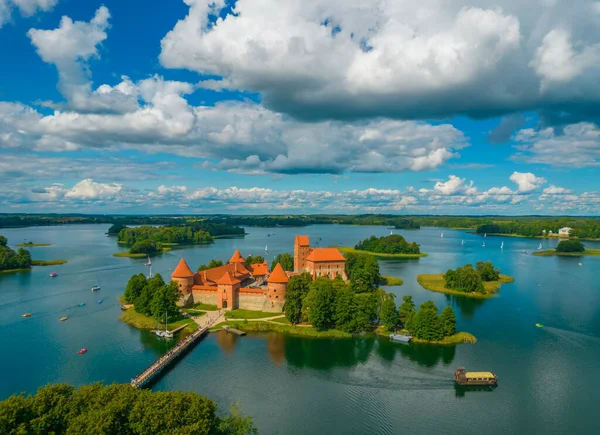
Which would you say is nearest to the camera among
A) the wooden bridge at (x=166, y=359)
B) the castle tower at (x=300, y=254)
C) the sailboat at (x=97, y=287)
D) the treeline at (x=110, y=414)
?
the treeline at (x=110, y=414)

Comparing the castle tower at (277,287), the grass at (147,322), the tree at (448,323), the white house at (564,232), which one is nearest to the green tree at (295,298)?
the castle tower at (277,287)

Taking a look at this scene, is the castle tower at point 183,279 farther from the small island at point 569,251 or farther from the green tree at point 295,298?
the small island at point 569,251

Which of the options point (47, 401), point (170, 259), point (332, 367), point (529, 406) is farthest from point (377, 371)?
point (170, 259)

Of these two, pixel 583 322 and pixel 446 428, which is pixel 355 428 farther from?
pixel 583 322

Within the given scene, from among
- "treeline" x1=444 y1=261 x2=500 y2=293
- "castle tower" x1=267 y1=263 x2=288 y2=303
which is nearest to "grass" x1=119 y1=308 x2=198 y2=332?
"castle tower" x1=267 y1=263 x2=288 y2=303

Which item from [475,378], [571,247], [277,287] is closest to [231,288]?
[277,287]

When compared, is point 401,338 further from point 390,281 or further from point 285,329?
point 390,281

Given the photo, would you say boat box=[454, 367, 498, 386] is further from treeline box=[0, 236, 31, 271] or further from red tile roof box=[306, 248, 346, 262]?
treeline box=[0, 236, 31, 271]
